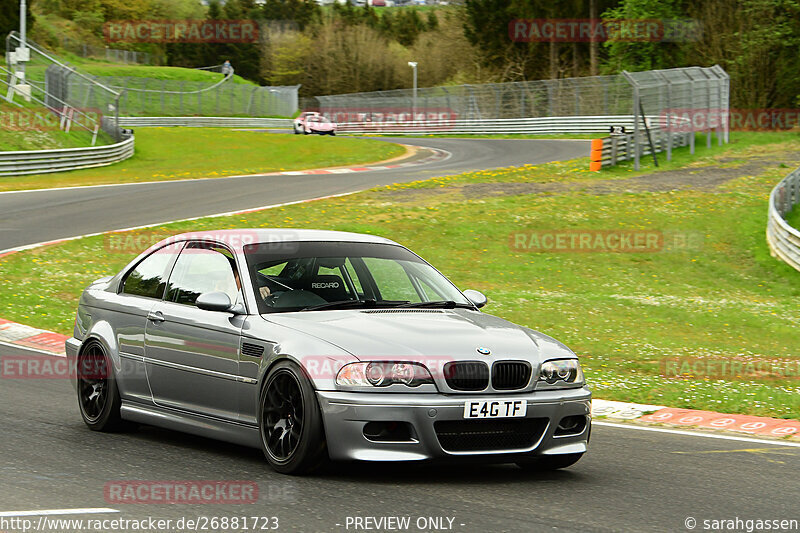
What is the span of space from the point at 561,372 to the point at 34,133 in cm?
3536

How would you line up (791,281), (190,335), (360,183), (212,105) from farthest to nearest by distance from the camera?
(212,105) → (360,183) → (791,281) → (190,335)

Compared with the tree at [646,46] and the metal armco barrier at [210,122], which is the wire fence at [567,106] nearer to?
the metal armco barrier at [210,122]

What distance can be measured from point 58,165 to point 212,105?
47.3m

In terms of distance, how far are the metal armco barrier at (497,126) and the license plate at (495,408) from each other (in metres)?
47.1

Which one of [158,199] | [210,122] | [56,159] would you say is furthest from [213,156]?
[210,122]

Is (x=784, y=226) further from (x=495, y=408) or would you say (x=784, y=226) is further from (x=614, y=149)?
(x=495, y=408)

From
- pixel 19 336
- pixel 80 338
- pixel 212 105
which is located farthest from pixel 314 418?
pixel 212 105

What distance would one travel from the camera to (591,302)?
17953mm

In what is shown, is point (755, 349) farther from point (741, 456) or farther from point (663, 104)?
point (663, 104)

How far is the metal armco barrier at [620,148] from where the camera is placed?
1444 inches

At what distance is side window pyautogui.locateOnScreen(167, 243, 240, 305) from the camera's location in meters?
7.38

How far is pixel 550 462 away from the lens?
682cm

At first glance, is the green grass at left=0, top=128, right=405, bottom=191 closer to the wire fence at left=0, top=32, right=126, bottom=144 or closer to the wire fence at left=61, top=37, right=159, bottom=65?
the wire fence at left=0, top=32, right=126, bottom=144

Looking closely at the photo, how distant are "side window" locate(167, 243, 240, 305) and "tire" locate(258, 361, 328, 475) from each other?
3.06 ft
